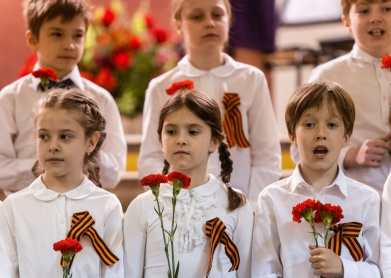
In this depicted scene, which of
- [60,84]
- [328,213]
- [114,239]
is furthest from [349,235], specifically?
[60,84]

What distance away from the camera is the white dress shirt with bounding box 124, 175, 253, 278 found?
8.27 ft

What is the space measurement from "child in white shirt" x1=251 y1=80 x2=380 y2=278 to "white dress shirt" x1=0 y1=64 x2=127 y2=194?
0.92 meters

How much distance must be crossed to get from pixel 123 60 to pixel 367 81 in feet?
6.40

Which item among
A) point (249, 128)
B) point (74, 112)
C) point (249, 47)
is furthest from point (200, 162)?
point (249, 47)

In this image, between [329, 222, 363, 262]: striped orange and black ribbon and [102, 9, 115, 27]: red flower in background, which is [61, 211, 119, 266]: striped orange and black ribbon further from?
[102, 9, 115, 27]: red flower in background

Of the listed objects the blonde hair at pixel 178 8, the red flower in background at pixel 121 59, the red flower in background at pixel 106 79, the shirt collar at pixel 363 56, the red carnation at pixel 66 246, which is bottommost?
the red carnation at pixel 66 246

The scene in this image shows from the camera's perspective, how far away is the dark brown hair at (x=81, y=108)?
2.61m

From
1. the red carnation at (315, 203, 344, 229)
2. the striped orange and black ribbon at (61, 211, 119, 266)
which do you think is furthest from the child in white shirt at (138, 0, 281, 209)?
the red carnation at (315, 203, 344, 229)

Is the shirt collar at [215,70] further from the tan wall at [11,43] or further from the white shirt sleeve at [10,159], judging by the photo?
the tan wall at [11,43]

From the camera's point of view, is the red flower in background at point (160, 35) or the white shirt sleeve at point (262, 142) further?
the red flower in background at point (160, 35)

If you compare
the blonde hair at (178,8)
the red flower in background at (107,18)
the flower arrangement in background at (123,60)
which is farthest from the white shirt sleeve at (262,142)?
the red flower in background at (107,18)

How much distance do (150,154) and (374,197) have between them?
104 centimetres

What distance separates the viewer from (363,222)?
253cm

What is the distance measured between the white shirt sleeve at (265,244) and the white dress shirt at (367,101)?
598 millimetres
